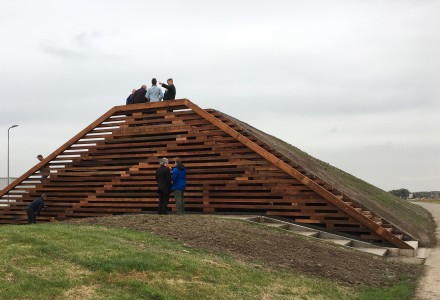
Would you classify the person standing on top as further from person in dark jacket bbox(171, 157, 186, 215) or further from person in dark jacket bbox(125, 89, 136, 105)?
person in dark jacket bbox(171, 157, 186, 215)

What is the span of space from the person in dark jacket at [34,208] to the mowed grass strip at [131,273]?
8.52 m

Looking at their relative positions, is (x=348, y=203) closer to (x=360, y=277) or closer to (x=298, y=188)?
(x=298, y=188)

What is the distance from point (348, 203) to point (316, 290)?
21.8 feet

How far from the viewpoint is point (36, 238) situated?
8.60 meters

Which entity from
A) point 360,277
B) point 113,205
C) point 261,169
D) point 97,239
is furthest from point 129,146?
point 360,277

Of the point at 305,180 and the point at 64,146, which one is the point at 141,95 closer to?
the point at 64,146

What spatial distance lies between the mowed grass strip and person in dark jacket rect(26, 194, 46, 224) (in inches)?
335

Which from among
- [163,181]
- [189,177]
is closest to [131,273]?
[163,181]

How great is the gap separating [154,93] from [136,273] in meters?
11.2

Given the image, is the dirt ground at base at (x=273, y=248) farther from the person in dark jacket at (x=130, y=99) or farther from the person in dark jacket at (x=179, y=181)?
the person in dark jacket at (x=130, y=99)

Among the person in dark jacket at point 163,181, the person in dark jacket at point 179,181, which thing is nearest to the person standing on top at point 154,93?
the person in dark jacket at point 163,181

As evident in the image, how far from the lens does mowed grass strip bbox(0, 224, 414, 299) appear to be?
662cm

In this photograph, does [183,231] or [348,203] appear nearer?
[183,231]

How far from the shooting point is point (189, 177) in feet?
53.4
